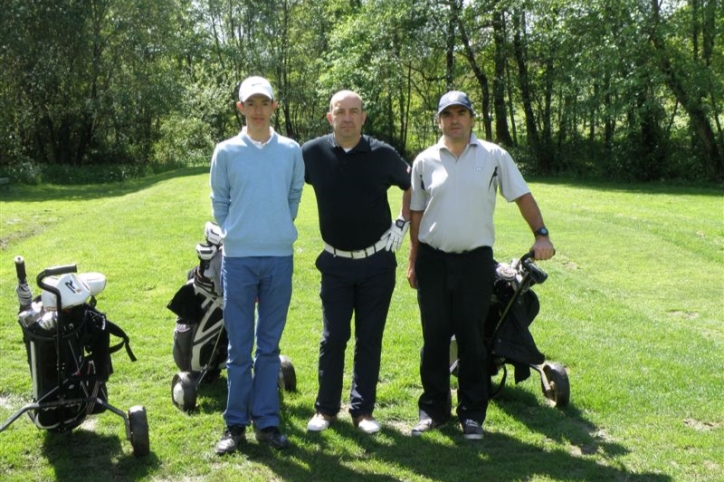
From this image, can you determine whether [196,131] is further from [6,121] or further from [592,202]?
[592,202]

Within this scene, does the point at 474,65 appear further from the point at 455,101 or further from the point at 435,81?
the point at 455,101

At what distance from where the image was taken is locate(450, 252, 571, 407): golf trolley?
4.74 metres

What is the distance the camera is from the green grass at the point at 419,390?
4086 millimetres

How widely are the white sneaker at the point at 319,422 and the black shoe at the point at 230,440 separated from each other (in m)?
0.43

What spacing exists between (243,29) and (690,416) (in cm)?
4503

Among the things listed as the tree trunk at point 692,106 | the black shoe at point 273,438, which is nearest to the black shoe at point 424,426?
the black shoe at point 273,438

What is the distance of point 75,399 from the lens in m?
4.11

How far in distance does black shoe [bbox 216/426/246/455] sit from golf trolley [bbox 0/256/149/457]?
42 centimetres

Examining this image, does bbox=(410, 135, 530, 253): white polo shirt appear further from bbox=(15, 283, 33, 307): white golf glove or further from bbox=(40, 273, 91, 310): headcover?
bbox=(15, 283, 33, 307): white golf glove

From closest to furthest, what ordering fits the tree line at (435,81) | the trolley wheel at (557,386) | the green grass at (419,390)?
the green grass at (419,390)
the trolley wheel at (557,386)
the tree line at (435,81)

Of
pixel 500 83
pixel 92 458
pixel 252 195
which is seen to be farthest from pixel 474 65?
pixel 92 458

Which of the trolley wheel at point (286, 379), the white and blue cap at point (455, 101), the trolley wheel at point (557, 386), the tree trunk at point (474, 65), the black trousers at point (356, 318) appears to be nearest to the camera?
the white and blue cap at point (455, 101)

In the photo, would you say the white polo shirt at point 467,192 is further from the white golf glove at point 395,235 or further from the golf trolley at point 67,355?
the golf trolley at point 67,355

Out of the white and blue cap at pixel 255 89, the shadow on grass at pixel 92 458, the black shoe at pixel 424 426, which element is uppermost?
the white and blue cap at pixel 255 89
